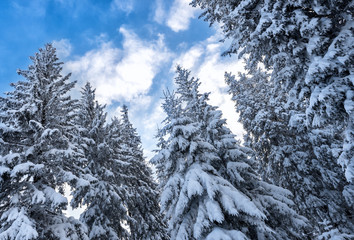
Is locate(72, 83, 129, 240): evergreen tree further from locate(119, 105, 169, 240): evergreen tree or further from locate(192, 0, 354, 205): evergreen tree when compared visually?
locate(192, 0, 354, 205): evergreen tree

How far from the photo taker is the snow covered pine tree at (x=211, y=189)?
7.60 meters

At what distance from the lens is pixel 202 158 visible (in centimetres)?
970

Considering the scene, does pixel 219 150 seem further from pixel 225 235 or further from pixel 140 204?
pixel 140 204

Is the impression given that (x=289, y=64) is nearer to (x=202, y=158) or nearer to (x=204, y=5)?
(x=202, y=158)

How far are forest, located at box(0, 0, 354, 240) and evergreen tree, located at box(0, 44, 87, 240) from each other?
0.16 ft

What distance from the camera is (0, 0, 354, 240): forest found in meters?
5.80

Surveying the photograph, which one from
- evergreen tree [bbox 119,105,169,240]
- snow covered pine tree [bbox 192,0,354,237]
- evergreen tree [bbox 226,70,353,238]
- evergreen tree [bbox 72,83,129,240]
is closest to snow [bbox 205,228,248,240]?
snow covered pine tree [bbox 192,0,354,237]

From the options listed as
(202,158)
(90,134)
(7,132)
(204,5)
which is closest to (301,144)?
(202,158)

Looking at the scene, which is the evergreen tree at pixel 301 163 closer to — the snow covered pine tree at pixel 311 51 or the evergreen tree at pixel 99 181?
the snow covered pine tree at pixel 311 51

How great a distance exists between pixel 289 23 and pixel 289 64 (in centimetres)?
138

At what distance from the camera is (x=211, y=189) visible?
762 centimetres

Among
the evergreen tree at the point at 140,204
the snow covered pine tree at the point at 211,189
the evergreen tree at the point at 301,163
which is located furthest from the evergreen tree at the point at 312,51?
the evergreen tree at the point at 140,204

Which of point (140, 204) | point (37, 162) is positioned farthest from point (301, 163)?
point (37, 162)

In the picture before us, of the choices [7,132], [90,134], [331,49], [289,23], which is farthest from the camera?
[90,134]
